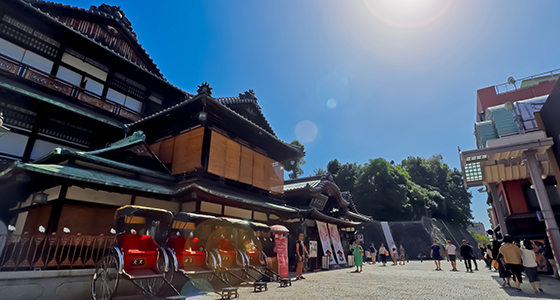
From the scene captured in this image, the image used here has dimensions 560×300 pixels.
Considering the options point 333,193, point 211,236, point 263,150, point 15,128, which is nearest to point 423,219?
point 333,193

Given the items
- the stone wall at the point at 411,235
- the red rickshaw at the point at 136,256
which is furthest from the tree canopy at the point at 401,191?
the red rickshaw at the point at 136,256

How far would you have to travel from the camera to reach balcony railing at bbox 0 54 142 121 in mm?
9773

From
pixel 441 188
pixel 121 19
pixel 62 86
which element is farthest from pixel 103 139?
pixel 441 188

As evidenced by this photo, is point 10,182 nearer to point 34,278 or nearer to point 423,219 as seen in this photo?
point 34,278

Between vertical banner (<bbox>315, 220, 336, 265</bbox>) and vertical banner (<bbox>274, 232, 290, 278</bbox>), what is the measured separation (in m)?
7.56

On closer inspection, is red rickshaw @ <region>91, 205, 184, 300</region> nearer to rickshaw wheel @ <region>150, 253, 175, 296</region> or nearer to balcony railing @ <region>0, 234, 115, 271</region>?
rickshaw wheel @ <region>150, 253, 175, 296</region>

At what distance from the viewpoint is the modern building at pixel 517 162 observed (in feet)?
33.6

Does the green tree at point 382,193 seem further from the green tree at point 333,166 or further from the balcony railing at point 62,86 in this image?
the balcony railing at point 62,86

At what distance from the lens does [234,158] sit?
41.5ft

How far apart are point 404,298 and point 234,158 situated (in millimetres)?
8778

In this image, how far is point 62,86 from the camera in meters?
11.1

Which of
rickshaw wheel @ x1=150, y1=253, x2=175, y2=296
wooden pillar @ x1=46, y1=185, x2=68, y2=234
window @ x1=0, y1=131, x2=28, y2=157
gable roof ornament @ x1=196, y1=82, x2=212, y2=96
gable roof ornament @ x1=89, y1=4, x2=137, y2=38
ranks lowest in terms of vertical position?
rickshaw wheel @ x1=150, y1=253, x2=175, y2=296

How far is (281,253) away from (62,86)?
37.7ft

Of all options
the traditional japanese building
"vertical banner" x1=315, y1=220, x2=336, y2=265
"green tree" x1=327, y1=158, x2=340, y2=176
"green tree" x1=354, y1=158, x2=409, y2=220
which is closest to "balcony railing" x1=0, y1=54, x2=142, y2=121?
the traditional japanese building
